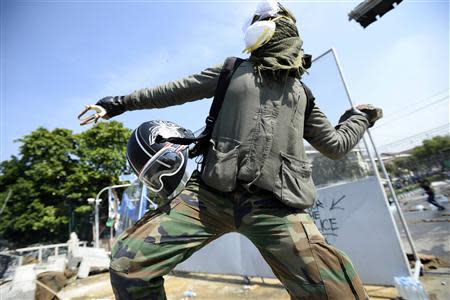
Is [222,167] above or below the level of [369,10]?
below

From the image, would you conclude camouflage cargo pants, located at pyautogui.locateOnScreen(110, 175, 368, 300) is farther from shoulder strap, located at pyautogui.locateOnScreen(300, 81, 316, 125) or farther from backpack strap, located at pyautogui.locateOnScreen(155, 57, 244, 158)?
shoulder strap, located at pyautogui.locateOnScreen(300, 81, 316, 125)

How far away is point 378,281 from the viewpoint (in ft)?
12.7

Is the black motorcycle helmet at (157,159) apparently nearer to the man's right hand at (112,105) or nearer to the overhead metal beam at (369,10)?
the man's right hand at (112,105)

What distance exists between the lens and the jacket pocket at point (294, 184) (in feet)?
4.25

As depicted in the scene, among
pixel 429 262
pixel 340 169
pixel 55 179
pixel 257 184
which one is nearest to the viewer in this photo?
pixel 257 184

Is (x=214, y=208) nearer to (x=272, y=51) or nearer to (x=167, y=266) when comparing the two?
(x=167, y=266)

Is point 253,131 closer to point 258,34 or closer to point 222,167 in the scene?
point 222,167

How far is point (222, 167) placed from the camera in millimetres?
1318

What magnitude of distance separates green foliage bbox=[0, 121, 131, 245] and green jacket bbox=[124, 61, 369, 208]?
77.1ft

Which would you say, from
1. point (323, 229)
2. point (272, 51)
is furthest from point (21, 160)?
point (272, 51)

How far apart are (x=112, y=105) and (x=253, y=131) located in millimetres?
818

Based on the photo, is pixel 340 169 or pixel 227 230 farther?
pixel 340 169

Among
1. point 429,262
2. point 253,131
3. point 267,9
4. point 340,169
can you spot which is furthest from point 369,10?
point 253,131

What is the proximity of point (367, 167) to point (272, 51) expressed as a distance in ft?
10.9
